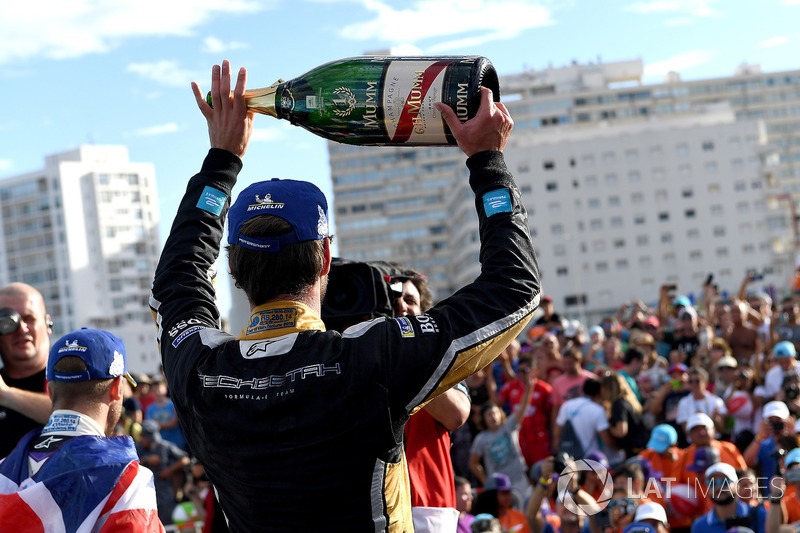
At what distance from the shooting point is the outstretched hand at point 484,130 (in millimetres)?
2445

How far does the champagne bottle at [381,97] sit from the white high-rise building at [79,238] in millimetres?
114756

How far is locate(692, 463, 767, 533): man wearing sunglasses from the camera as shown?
267 inches

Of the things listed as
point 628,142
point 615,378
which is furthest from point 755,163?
point 615,378

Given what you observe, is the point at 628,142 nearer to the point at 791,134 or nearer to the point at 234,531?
the point at 791,134

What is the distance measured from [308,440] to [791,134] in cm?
15878

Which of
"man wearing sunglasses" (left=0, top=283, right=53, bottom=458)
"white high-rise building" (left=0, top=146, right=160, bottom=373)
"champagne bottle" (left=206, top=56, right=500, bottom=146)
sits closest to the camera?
"champagne bottle" (left=206, top=56, right=500, bottom=146)

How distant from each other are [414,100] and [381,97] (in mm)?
119

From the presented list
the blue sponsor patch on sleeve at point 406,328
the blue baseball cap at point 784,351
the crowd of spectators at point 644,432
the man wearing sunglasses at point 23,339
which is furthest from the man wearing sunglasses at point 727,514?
the blue sponsor patch on sleeve at point 406,328

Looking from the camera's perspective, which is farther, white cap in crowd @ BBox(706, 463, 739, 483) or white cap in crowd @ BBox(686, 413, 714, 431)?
white cap in crowd @ BBox(686, 413, 714, 431)

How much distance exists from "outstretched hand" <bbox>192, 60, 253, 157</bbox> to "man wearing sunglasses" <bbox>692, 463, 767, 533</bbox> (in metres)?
5.20

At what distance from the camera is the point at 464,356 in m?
2.22

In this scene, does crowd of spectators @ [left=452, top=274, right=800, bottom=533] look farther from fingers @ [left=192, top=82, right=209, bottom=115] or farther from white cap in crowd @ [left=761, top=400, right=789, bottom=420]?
fingers @ [left=192, top=82, right=209, bottom=115]

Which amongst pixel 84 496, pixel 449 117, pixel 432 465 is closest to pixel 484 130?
pixel 449 117

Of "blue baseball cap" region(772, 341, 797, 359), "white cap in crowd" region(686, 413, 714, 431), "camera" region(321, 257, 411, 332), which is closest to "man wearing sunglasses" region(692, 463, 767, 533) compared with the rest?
"white cap in crowd" region(686, 413, 714, 431)
